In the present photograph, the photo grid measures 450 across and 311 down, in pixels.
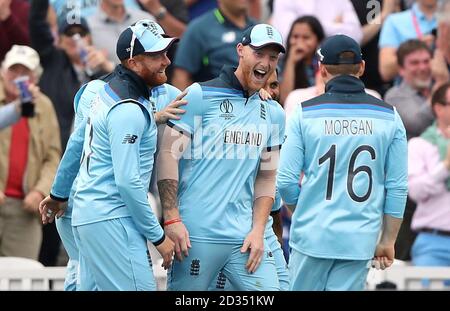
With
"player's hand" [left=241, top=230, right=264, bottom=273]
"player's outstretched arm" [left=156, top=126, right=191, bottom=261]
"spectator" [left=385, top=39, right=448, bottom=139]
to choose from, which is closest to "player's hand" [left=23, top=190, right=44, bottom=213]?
"spectator" [left=385, top=39, right=448, bottom=139]

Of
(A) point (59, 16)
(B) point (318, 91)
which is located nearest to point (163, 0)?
(A) point (59, 16)

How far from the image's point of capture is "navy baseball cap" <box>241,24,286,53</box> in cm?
889

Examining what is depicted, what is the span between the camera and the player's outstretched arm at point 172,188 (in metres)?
8.81

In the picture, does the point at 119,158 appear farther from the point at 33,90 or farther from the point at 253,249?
the point at 33,90

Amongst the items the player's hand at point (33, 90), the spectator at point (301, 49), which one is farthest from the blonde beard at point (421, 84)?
the player's hand at point (33, 90)

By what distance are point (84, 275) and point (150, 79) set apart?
131 cm

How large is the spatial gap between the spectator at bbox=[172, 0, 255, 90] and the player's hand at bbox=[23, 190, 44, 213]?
172cm

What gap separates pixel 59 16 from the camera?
1407cm

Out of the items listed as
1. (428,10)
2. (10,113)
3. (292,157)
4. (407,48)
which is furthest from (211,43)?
(292,157)

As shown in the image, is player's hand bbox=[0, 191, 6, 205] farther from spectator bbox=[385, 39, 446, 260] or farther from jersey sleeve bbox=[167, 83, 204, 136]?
jersey sleeve bbox=[167, 83, 204, 136]

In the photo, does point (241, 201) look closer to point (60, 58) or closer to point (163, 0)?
point (60, 58)

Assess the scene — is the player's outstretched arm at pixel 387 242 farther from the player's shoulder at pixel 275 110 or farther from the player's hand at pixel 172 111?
the player's hand at pixel 172 111

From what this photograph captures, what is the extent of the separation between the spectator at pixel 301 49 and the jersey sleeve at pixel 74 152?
15.2 ft
